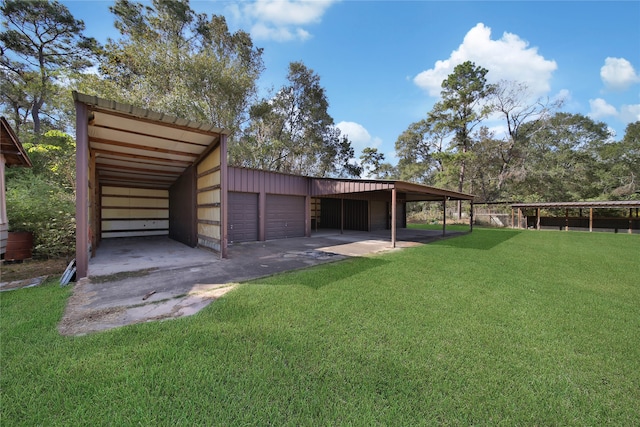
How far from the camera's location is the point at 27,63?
51.0ft

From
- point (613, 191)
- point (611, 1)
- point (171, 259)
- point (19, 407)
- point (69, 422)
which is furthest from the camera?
point (613, 191)

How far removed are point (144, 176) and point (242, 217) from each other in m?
3.94

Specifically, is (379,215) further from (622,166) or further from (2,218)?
(622,166)

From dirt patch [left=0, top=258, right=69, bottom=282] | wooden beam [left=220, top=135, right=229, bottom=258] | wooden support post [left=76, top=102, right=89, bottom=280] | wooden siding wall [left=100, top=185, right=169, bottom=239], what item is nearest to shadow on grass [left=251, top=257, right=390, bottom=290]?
wooden beam [left=220, top=135, right=229, bottom=258]

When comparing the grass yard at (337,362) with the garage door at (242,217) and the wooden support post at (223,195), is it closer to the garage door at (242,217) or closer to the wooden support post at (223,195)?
the wooden support post at (223,195)

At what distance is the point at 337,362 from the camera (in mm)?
2088

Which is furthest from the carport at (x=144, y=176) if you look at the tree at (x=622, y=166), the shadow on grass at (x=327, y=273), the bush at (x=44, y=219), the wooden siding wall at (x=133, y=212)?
the tree at (x=622, y=166)

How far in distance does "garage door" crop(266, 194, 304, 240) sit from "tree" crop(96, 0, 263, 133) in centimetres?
741

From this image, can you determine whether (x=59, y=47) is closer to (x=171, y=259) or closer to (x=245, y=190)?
(x=245, y=190)

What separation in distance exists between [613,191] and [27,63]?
45018 mm

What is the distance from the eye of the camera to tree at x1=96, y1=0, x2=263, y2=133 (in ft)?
41.8

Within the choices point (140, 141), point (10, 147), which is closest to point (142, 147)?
point (140, 141)

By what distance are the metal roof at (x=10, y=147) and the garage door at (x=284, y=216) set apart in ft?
21.4

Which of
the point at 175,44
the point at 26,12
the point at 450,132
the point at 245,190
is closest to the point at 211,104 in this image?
the point at 175,44
